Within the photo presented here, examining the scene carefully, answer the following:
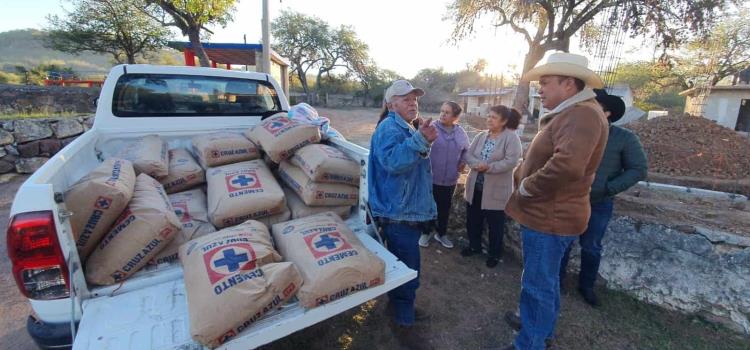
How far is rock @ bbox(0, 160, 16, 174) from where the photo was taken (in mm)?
6369

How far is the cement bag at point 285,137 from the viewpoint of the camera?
2496 millimetres

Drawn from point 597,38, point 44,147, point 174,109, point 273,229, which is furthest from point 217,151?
point 597,38

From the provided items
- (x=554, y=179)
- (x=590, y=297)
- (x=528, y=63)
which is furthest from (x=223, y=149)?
(x=528, y=63)

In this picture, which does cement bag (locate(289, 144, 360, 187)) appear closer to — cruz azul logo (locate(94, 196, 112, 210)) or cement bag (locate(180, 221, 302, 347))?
cement bag (locate(180, 221, 302, 347))

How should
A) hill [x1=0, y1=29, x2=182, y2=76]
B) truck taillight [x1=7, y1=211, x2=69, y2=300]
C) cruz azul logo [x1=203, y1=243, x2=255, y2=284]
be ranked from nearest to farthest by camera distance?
truck taillight [x1=7, y1=211, x2=69, y2=300], cruz azul logo [x1=203, y1=243, x2=255, y2=284], hill [x1=0, y1=29, x2=182, y2=76]

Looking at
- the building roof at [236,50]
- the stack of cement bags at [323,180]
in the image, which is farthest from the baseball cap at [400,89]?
the building roof at [236,50]

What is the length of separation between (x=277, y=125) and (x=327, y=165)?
75 cm

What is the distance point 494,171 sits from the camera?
3.04 metres

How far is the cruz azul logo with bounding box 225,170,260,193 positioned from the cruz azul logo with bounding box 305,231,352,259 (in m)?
0.63

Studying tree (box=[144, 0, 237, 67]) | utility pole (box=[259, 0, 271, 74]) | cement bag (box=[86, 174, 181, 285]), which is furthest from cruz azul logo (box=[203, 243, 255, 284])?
tree (box=[144, 0, 237, 67])

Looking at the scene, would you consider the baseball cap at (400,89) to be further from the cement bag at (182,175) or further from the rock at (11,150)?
the rock at (11,150)

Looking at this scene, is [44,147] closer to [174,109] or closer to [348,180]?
[174,109]

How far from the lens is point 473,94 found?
32562 mm

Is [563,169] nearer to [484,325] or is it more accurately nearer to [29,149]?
[484,325]
